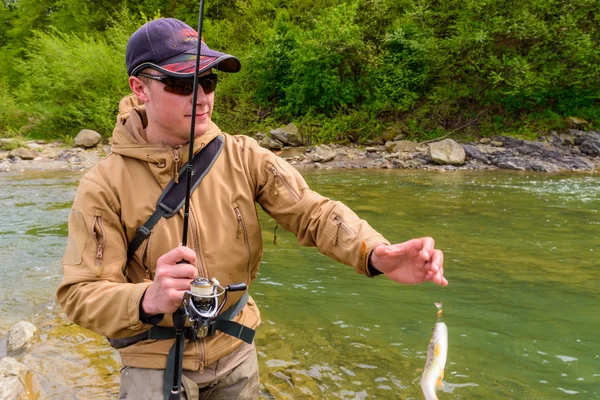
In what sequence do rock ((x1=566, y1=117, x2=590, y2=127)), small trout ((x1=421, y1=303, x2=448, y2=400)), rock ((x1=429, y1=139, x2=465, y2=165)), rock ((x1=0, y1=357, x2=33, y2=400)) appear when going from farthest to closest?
rock ((x1=566, y1=117, x2=590, y2=127)) < rock ((x1=429, y1=139, x2=465, y2=165)) < rock ((x1=0, y1=357, x2=33, y2=400)) < small trout ((x1=421, y1=303, x2=448, y2=400))

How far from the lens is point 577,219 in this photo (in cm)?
1059

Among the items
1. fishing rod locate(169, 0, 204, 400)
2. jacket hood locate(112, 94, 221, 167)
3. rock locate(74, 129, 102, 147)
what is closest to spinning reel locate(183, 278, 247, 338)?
fishing rod locate(169, 0, 204, 400)

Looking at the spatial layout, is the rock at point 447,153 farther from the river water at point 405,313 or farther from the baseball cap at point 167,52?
the baseball cap at point 167,52

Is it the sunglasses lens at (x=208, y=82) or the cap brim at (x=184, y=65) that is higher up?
the cap brim at (x=184, y=65)

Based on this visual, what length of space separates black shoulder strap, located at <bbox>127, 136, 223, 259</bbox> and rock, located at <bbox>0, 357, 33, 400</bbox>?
7.84ft

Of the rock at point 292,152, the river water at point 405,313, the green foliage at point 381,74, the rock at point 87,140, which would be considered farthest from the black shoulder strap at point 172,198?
the rock at point 87,140

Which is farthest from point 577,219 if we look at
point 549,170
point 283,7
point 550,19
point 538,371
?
point 283,7

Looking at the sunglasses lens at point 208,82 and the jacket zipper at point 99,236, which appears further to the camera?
the sunglasses lens at point 208,82

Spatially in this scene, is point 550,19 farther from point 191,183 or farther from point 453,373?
point 191,183

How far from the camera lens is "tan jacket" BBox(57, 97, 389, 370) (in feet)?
6.82

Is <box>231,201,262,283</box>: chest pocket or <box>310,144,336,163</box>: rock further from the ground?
<box>231,201,262,283</box>: chest pocket

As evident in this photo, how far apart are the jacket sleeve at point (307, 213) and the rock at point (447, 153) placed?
18090mm

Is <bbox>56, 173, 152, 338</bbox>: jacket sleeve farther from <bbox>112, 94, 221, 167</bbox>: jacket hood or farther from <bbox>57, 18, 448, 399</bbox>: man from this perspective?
<bbox>112, 94, 221, 167</bbox>: jacket hood

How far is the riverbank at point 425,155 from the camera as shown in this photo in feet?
63.7
